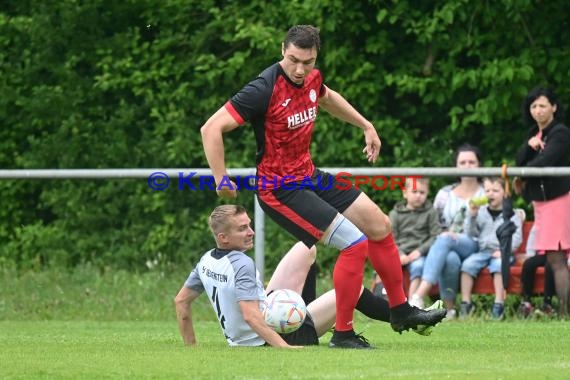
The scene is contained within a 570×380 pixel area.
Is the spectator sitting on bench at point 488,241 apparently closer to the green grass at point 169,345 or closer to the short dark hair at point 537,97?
the green grass at point 169,345

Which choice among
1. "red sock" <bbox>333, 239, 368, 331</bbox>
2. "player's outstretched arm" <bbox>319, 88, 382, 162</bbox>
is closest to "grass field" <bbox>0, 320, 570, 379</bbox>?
"red sock" <bbox>333, 239, 368, 331</bbox>

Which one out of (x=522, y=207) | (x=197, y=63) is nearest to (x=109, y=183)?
(x=197, y=63)

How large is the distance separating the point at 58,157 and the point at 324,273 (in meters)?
3.73

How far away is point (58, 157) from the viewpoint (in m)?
14.9

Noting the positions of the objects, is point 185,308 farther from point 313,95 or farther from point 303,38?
point 303,38

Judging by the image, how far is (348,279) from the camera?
25.8 feet

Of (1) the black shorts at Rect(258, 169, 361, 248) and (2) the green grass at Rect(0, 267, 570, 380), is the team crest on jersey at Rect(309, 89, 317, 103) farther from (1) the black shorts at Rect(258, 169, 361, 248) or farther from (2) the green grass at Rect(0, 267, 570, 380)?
(2) the green grass at Rect(0, 267, 570, 380)

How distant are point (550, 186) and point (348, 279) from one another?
3568 mm

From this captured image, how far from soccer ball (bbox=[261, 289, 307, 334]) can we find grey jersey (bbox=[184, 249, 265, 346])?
0.23 ft

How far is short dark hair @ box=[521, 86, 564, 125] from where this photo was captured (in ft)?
36.4

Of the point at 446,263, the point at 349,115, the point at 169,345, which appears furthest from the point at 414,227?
the point at 169,345

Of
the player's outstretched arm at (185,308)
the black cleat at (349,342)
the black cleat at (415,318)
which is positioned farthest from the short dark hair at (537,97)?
the player's outstretched arm at (185,308)

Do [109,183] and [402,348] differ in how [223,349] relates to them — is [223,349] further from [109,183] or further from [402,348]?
[109,183]

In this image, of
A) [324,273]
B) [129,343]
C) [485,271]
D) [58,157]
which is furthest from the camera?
[58,157]
